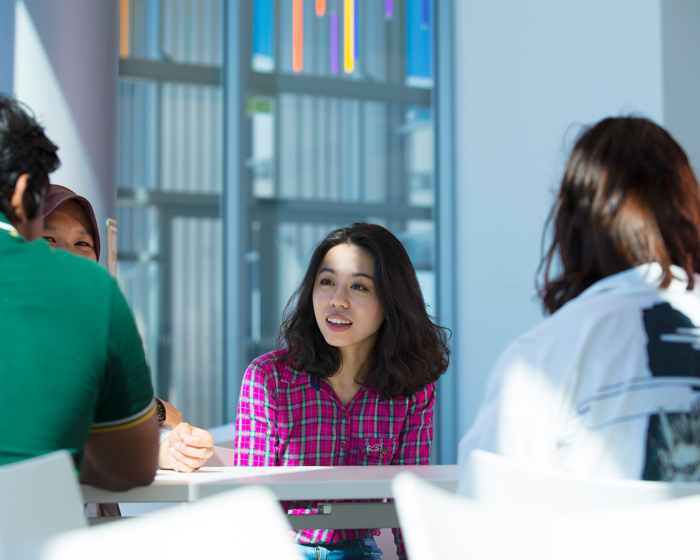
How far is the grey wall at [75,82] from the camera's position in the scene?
246cm

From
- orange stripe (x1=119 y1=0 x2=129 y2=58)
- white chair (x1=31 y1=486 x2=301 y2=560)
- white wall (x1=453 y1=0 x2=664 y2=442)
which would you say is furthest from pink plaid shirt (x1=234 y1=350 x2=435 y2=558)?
orange stripe (x1=119 y1=0 x2=129 y2=58)

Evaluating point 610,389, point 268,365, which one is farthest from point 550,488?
point 268,365

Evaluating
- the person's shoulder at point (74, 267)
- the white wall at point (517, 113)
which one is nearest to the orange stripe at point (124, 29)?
the white wall at point (517, 113)

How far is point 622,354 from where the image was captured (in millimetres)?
1003

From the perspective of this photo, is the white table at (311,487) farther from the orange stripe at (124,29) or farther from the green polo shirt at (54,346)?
the orange stripe at (124,29)

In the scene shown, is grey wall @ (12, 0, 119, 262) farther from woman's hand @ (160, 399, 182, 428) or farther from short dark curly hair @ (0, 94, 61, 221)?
short dark curly hair @ (0, 94, 61, 221)

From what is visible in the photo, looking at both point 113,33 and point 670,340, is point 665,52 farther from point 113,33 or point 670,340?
point 670,340

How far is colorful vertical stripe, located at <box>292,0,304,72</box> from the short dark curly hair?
3829 millimetres

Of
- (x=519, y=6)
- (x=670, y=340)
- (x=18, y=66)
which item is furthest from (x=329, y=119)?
(x=670, y=340)

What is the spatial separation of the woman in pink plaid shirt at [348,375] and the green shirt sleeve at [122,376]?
804mm

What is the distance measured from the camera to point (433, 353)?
2271mm

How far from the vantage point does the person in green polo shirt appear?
3.38 feet

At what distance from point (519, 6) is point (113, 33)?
114 inches

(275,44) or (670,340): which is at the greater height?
(275,44)
